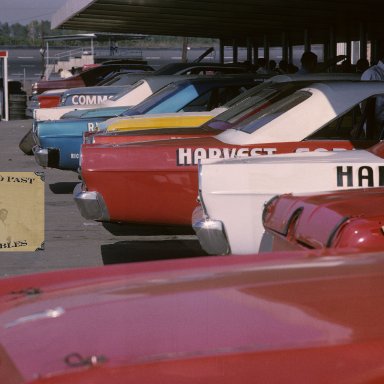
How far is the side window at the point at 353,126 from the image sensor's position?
30.4 ft

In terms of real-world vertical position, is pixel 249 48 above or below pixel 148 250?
above

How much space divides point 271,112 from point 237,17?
13654 mm

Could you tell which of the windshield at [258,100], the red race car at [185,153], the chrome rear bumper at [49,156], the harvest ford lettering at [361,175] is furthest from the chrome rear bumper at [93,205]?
the chrome rear bumper at [49,156]

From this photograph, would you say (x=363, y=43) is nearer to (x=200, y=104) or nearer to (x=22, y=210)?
(x=200, y=104)

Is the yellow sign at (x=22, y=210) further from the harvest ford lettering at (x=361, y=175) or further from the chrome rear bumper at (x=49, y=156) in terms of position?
the chrome rear bumper at (x=49, y=156)

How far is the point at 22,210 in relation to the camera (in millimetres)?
7066

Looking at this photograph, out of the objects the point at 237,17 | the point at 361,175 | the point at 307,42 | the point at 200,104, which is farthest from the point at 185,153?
the point at 307,42

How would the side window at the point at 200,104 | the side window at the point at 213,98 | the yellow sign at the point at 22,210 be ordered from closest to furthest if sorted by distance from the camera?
the yellow sign at the point at 22,210
the side window at the point at 213,98
the side window at the point at 200,104

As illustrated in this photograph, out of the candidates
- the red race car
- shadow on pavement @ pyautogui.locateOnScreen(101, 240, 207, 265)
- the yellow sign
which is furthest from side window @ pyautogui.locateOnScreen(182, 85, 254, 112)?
the yellow sign

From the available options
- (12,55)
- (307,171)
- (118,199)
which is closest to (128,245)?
(118,199)

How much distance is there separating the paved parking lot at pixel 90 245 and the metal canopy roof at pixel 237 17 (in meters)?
6.57

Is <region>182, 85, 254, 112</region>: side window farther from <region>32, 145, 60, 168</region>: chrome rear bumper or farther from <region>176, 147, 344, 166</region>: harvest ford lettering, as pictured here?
<region>176, 147, 344, 166</region>: harvest ford lettering

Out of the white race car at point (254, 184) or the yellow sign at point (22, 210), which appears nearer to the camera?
the yellow sign at point (22, 210)

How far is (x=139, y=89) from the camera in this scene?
17.7 metres
